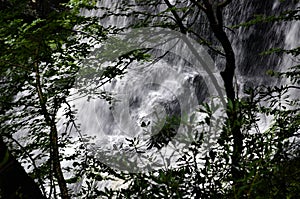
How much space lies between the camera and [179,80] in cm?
861

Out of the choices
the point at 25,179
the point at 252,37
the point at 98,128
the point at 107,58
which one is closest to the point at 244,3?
the point at 252,37

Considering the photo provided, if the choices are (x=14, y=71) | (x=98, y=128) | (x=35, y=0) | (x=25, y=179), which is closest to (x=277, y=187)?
(x=25, y=179)

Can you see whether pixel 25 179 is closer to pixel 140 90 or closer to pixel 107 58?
pixel 107 58

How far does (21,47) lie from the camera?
2.77 meters

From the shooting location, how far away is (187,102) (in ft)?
29.0

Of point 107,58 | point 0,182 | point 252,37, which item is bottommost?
point 0,182

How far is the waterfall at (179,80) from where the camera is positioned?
7449 mm

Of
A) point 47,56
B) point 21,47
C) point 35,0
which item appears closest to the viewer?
point 21,47

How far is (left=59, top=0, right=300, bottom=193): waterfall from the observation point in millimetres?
7449

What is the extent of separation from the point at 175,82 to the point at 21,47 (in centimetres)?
607

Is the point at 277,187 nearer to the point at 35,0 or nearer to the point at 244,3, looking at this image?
the point at 244,3

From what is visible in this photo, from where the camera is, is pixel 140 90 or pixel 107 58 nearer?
pixel 107 58

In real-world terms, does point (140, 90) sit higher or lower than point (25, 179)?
higher

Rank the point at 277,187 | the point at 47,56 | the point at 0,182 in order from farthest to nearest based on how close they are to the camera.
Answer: the point at 47,56 < the point at 0,182 < the point at 277,187
